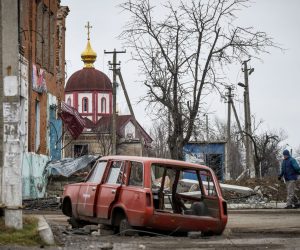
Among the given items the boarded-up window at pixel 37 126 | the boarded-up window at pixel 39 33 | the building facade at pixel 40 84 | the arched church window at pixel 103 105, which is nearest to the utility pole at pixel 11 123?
the building facade at pixel 40 84

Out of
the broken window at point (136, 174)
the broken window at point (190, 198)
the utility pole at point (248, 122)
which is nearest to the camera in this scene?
the broken window at point (136, 174)

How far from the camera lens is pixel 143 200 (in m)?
13.3

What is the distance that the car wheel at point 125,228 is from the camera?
13.7m

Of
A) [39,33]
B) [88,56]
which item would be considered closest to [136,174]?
[39,33]

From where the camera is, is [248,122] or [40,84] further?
[248,122]

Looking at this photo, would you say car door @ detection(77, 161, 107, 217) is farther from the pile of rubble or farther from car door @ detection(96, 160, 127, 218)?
the pile of rubble

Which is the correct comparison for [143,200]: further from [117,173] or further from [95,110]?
[95,110]

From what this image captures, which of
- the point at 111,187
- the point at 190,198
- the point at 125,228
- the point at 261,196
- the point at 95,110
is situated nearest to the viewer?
the point at 125,228

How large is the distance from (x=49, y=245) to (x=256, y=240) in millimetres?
3608

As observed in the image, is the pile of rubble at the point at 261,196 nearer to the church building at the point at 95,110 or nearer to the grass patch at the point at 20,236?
the grass patch at the point at 20,236

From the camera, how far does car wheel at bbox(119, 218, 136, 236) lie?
45.0ft

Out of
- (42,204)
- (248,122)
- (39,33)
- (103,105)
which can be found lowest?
(42,204)

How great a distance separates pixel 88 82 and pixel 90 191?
70649mm

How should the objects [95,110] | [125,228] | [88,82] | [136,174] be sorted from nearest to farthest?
[125,228] < [136,174] < [95,110] < [88,82]
